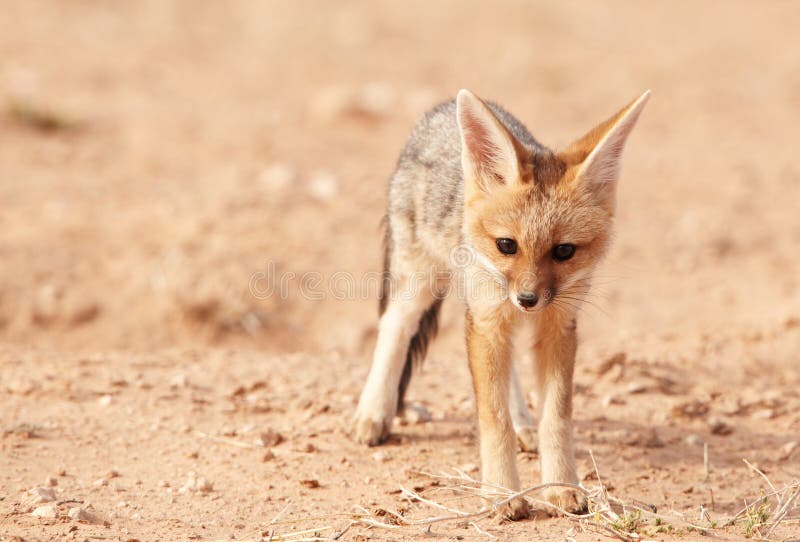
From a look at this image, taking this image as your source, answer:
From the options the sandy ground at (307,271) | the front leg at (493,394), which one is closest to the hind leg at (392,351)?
the sandy ground at (307,271)

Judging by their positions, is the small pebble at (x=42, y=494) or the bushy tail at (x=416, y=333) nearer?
the small pebble at (x=42, y=494)

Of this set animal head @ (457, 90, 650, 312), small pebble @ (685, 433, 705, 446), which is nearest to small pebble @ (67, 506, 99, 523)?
animal head @ (457, 90, 650, 312)

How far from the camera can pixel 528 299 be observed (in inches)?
135

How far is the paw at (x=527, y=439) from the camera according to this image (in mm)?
4438

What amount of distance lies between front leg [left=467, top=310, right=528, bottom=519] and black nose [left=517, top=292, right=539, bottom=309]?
288mm

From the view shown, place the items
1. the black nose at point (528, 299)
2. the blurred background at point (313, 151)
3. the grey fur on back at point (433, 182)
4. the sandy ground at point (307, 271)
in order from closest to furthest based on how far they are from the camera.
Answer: the black nose at point (528, 299)
the sandy ground at point (307, 271)
the grey fur on back at point (433, 182)
the blurred background at point (313, 151)

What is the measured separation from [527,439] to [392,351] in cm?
75

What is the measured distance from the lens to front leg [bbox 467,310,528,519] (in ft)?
12.0

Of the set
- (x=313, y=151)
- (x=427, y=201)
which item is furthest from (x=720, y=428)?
(x=313, y=151)

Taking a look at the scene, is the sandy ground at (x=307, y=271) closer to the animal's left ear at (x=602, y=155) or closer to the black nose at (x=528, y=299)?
the black nose at (x=528, y=299)

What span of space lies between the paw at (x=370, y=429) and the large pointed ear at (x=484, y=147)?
→ 49.9 inches

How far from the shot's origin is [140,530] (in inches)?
136

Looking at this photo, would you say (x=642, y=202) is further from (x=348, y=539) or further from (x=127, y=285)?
(x=348, y=539)

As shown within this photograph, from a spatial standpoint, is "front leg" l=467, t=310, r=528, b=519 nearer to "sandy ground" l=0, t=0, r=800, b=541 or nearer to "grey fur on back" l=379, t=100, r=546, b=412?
"sandy ground" l=0, t=0, r=800, b=541
